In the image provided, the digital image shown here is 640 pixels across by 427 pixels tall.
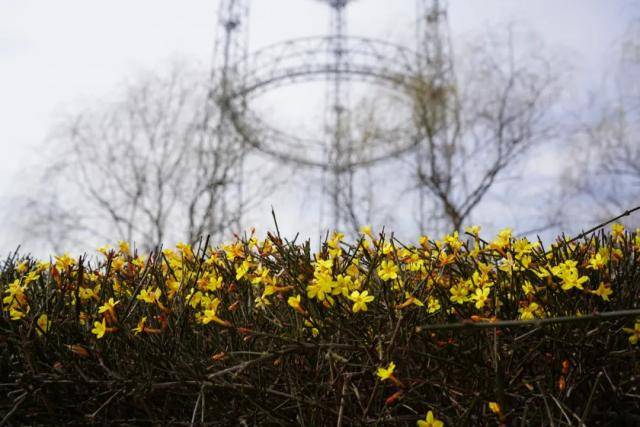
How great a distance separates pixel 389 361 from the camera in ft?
4.31

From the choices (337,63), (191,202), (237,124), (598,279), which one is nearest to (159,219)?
(191,202)

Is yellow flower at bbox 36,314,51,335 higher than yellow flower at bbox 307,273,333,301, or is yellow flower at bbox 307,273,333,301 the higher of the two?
yellow flower at bbox 307,273,333,301

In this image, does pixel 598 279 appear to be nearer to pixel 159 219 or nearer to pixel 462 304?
pixel 462 304

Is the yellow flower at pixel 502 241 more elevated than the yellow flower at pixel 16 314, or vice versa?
the yellow flower at pixel 502 241

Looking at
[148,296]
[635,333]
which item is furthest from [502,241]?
[148,296]

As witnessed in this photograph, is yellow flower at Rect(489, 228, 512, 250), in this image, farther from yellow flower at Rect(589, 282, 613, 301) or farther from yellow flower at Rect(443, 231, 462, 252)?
→ yellow flower at Rect(589, 282, 613, 301)

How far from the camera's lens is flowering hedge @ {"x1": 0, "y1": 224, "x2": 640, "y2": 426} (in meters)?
1.29

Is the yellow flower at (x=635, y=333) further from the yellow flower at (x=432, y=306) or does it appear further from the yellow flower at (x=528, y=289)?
the yellow flower at (x=432, y=306)

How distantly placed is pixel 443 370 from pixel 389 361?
0.16m

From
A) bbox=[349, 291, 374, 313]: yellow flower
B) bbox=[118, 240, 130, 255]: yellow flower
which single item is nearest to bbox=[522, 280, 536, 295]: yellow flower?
bbox=[349, 291, 374, 313]: yellow flower

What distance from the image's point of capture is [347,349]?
1354mm

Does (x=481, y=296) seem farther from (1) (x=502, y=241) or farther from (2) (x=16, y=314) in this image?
(2) (x=16, y=314)

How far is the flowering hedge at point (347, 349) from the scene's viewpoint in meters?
1.29

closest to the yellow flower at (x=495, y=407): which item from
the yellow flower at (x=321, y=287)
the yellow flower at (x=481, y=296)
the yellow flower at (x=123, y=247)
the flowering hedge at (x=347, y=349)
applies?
the flowering hedge at (x=347, y=349)
